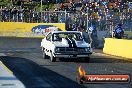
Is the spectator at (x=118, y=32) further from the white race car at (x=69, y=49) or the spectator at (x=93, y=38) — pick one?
the white race car at (x=69, y=49)

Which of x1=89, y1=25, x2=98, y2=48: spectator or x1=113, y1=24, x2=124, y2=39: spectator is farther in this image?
x1=89, y1=25, x2=98, y2=48: spectator

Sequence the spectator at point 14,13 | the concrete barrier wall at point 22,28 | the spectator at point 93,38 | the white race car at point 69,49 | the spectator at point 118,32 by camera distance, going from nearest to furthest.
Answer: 1. the white race car at point 69,49
2. the spectator at point 118,32
3. the spectator at point 93,38
4. the concrete barrier wall at point 22,28
5. the spectator at point 14,13

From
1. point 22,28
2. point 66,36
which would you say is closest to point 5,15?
point 22,28

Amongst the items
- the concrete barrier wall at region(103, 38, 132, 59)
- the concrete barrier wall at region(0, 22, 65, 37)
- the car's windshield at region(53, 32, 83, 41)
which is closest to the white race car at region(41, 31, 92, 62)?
the car's windshield at region(53, 32, 83, 41)

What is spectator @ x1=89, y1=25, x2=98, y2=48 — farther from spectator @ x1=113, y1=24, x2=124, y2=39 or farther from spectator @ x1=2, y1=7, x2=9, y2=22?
spectator @ x1=2, y1=7, x2=9, y2=22

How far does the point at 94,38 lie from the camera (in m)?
30.1

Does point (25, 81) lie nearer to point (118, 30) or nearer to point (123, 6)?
→ point (118, 30)

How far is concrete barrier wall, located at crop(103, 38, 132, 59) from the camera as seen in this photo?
22562 millimetres

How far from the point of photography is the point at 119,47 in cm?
2397

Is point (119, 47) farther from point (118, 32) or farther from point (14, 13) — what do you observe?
point (14, 13)

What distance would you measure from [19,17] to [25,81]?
29.9 metres

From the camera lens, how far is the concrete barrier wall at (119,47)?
2256 cm

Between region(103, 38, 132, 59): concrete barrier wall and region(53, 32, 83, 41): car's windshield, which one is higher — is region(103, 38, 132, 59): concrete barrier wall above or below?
below

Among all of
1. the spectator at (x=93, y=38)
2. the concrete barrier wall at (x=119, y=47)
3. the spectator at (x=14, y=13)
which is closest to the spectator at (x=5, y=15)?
the spectator at (x=14, y=13)
